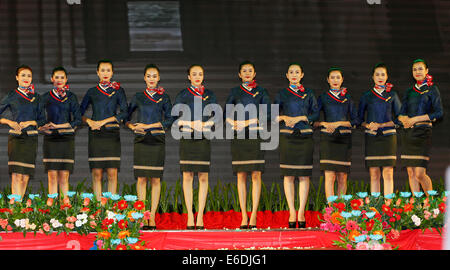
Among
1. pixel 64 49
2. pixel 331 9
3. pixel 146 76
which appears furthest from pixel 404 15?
pixel 64 49

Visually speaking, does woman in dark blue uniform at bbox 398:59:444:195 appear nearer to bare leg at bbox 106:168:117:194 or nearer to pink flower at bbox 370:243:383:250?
pink flower at bbox 370:243:383:250

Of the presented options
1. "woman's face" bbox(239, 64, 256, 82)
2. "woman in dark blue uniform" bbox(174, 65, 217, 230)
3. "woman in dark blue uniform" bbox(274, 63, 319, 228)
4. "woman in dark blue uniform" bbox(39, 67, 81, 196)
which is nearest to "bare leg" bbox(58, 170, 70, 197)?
"woman in dark blue uniform" bbox(39, 67, 81, 196)

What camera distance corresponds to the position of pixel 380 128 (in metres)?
6.21

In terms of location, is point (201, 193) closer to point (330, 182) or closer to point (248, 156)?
point (248, 156)

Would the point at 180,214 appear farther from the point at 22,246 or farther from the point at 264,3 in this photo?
the point at 264,3

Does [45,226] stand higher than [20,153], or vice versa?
[20,153]

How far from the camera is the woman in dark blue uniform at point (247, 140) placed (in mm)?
6082

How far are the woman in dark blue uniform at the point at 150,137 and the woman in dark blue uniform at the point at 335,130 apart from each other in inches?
60.4

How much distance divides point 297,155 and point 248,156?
477mm

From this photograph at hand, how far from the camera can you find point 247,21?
712 centimetres

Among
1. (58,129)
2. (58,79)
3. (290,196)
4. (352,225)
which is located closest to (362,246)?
(352,225)

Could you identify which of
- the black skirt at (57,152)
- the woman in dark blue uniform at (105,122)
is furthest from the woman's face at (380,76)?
the black skirt at (57,152)
